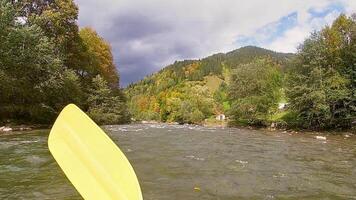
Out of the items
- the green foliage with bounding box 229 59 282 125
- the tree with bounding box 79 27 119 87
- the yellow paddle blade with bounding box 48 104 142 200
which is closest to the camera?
the yellow paddle blade with bounding box 48 104 142 200

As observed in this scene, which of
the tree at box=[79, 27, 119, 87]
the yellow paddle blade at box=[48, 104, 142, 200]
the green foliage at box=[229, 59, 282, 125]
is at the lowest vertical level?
the yellow paddle blade at box=[48, 104, 142, 200]

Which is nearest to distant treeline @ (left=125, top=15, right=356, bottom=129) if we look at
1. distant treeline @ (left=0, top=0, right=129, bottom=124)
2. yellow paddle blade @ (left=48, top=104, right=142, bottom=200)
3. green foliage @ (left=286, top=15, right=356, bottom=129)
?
green foliage @ (left=286, top=15, right=356, bottom=129)

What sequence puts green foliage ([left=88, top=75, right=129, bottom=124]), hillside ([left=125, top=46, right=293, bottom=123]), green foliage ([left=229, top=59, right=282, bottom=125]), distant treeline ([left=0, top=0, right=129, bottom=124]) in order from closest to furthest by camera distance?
distant treeline ([left=0, top=0, right=129, bottom=124])
green foliage ([left=88, top=75, right=129, bottom=124])
green foliage ([left=229, top=59, right=282, bottom=125])
hillside ([left=125, top=46, right=293, bottom=123])

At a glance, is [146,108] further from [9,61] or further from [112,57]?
[9,61]

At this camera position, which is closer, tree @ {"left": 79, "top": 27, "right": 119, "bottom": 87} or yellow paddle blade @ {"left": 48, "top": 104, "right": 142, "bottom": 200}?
yellow paddle blade @ {"left": 48, "top": 104, "right": 142, "bottom": 200}

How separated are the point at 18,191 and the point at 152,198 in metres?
2.17

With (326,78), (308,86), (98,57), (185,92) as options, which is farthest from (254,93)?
(185,92)

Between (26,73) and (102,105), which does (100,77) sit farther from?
(26,73)

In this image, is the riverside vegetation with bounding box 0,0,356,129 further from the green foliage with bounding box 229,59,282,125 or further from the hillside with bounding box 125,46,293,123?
the hillside with bounding box 125,46,293,123

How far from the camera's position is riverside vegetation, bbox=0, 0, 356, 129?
21.9 metres

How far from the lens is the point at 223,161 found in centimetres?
1012

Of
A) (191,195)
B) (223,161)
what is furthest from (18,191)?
(223,161)

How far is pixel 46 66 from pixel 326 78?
19219mm

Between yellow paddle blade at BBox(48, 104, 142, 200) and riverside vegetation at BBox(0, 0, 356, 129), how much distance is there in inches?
696
